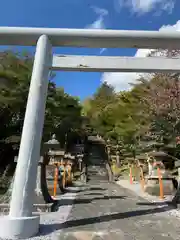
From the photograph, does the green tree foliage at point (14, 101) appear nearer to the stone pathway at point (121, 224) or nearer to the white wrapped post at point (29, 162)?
the stone pathway at point (121, 224)

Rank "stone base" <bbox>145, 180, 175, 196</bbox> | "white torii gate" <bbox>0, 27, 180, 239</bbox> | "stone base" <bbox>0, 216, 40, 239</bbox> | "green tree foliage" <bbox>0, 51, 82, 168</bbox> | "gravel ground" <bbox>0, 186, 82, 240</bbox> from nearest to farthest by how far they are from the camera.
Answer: "stone base" <bbox>0, 216, 40, 239</bbox> → "gravel ground" <bbox>0, 186, 82, 240</bbox> → "white torii gate" <bbox>0, 27, 180, 239</bbox> → "stone base" <bbox>145, 180, 175, 196</bbox> → "green tree foliage" <bbox>0, 51, 82, 168</bbox>

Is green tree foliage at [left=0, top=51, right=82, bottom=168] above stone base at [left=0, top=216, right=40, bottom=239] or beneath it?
above

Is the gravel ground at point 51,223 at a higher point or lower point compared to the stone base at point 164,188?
lower

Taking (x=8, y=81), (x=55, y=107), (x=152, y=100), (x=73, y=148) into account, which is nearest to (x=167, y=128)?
(x=152, y=100)

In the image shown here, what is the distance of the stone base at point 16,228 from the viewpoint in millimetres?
3770

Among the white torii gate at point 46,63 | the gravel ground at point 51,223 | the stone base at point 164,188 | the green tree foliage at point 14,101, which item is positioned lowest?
the gravel ground at point 51,223

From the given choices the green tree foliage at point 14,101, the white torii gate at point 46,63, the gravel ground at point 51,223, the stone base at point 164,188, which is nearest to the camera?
the gravel ground at point 51,223

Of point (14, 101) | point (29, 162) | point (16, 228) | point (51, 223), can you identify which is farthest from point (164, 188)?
point (14, 101)

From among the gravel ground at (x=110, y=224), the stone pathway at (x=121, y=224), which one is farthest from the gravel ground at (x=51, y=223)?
the stone pathway at (x=121, y=224)

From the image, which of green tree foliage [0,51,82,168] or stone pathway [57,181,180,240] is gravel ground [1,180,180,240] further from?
green tree foliage [0,51,82,168]

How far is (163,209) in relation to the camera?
6.19 meters

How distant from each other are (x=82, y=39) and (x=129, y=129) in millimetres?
14227

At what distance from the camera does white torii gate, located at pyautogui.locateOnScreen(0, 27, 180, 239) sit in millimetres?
4154

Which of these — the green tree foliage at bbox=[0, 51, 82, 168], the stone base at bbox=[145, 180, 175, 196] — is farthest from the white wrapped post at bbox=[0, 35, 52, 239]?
the green tree foliage at bbox=[0, 51, 82, 168]
